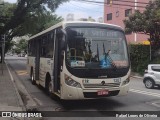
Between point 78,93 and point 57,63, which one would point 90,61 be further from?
point 57,63

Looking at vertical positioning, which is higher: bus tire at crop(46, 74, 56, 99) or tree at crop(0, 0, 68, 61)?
tree at crop(0, 0, 68, 61)

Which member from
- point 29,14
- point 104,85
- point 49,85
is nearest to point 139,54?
point 29,14

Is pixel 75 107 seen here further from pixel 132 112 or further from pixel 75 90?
pixel 132 112

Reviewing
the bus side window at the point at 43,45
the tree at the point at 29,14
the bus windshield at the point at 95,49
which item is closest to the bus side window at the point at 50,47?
the bus side window at the point at 43,45

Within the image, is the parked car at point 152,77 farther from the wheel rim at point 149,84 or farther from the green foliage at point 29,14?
the green foliage at point 29,14

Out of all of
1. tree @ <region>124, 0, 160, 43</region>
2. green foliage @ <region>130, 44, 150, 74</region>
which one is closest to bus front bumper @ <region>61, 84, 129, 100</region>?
tree @ <region>124, 0, 160, 43</region>

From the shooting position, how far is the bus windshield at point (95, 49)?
1095cm

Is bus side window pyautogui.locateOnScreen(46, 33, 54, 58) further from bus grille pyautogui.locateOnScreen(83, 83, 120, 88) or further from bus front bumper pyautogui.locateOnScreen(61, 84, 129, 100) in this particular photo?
bus grille pyautogui.locateOnScreen(83, 83, 120, 88)

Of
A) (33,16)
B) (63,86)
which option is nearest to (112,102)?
(63,86)

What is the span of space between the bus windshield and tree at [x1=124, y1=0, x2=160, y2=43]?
17720 mm

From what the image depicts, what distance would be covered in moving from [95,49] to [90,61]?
0.49m

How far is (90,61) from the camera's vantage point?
11.0 m

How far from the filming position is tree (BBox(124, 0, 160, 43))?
28938mm

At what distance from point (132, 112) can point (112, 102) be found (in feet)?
6.82
